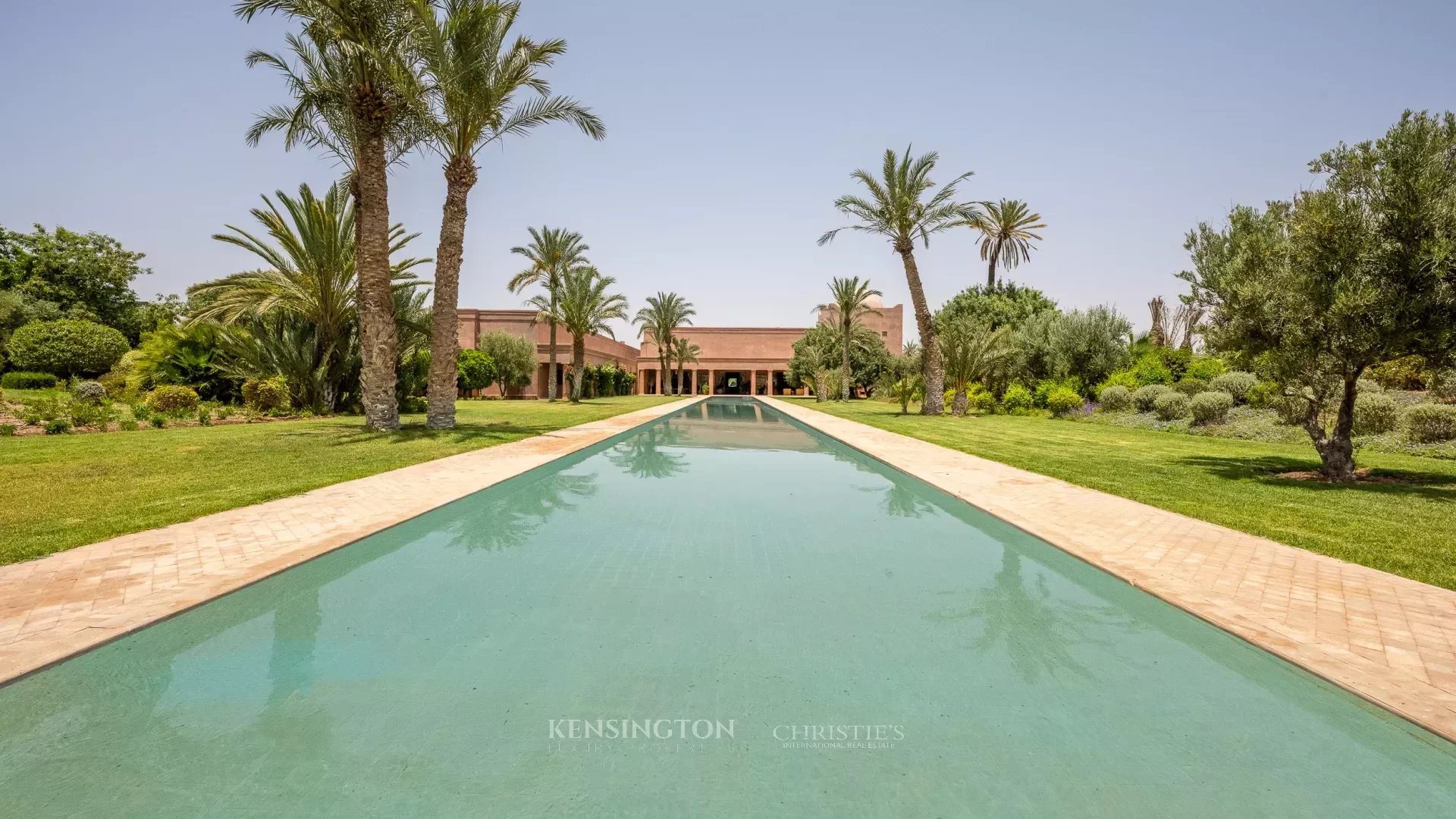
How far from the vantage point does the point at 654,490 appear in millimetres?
7645

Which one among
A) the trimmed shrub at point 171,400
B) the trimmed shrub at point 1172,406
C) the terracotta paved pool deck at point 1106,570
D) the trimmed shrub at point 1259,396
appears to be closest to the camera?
the terracotta paved pool deck at point 1106,570

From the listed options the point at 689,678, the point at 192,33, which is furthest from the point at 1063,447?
the point at 192,33

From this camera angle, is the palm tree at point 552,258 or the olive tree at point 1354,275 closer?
the olive tree at point 1354,275

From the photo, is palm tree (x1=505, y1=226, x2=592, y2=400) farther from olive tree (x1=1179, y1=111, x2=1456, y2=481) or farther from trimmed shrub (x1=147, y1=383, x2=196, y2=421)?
olive tree (x1=1179, y1=111, x2=1456, y2=481)

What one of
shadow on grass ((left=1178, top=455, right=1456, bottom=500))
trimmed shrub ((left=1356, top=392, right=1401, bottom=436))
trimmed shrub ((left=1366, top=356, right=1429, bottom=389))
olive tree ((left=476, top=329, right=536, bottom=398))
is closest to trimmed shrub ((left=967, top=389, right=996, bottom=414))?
trimmed shrub ((left=1366, top=356, right=1429, bottom=389))

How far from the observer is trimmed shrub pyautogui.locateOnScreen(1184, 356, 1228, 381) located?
66.4ft

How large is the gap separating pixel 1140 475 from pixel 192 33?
1659cm

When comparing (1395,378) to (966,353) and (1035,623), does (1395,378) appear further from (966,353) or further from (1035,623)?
(1035,623)

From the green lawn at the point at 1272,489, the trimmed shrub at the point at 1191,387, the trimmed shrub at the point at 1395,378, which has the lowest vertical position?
the green lawn at the point at 1272,489

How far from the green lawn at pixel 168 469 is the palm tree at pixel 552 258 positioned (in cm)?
1944

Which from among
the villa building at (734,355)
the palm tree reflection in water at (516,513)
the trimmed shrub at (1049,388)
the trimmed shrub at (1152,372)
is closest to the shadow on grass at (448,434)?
the palm tree reflection in water at (516,513)

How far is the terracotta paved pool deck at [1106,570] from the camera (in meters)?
2.76

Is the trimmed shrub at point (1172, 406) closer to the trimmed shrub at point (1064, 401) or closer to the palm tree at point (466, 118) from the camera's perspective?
the trimmed shrub at point (1064, 401)

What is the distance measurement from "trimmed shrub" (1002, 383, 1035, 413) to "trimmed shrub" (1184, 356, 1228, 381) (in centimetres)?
489
